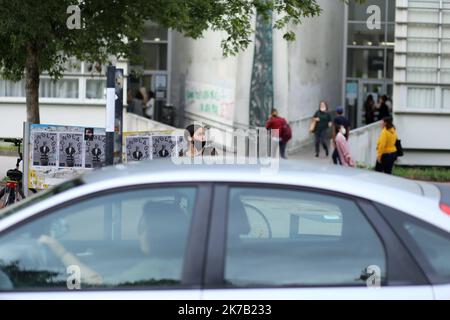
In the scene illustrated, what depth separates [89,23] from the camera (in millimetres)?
14680

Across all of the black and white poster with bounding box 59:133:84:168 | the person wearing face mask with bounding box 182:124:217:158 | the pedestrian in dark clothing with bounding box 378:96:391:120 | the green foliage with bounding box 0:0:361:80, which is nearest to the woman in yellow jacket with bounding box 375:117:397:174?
the green foliage with bounding box 0:0:361:80

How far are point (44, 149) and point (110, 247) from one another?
8221 millimetres

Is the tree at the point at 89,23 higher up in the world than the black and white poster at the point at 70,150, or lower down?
higher up

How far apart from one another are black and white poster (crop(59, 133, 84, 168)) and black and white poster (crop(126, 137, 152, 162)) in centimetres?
76

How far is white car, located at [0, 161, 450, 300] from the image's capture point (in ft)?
13.3

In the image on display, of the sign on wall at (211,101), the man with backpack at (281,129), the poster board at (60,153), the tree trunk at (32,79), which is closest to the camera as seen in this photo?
the poster board at (60,153)

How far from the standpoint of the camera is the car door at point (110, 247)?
409 centimetres

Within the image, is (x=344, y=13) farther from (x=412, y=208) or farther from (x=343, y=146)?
(x=412, y=208)

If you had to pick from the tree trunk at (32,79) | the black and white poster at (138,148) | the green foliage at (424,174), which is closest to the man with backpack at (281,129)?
the green foliage at (424,174)

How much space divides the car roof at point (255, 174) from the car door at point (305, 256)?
0.07 m

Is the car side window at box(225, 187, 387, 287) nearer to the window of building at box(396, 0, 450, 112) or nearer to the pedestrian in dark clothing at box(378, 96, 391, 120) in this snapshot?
the window of building at box(396, 0, 450, 112)

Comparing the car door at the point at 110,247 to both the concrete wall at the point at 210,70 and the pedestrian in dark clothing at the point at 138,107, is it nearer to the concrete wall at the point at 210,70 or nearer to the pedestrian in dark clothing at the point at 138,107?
the concrete wall at the point at 210,70

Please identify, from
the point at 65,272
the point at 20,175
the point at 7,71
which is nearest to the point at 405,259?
the point at 65,272
